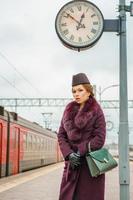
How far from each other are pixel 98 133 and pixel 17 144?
21.4 metres

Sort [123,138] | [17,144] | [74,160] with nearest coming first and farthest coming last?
[74,160] < [123,138] < [17,144]

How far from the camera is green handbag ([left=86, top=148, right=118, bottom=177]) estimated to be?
4.92 m

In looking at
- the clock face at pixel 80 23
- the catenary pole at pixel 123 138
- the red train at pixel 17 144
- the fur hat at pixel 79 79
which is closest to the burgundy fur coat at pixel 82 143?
the fur hat at pixel 79 79

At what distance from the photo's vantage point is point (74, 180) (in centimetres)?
502

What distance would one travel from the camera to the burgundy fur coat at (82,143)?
500cm

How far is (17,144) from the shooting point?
86.2 ft

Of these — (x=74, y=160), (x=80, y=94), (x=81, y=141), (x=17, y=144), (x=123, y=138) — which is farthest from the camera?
(x=17, y=144)

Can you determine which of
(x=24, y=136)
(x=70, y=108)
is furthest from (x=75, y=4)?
(x=24, y=136)

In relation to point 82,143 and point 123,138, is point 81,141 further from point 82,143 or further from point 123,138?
point 123,138

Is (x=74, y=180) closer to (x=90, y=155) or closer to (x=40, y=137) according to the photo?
(x=90, y=155)

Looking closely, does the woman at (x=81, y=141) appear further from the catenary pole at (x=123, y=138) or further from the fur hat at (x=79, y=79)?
the catenary pole at (x=123, y=138)

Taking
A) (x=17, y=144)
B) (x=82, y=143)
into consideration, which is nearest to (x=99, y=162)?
(x=82, y=143)

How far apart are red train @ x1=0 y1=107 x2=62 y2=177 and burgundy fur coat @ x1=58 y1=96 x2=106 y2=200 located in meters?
16.6

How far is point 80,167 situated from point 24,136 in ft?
77.3
